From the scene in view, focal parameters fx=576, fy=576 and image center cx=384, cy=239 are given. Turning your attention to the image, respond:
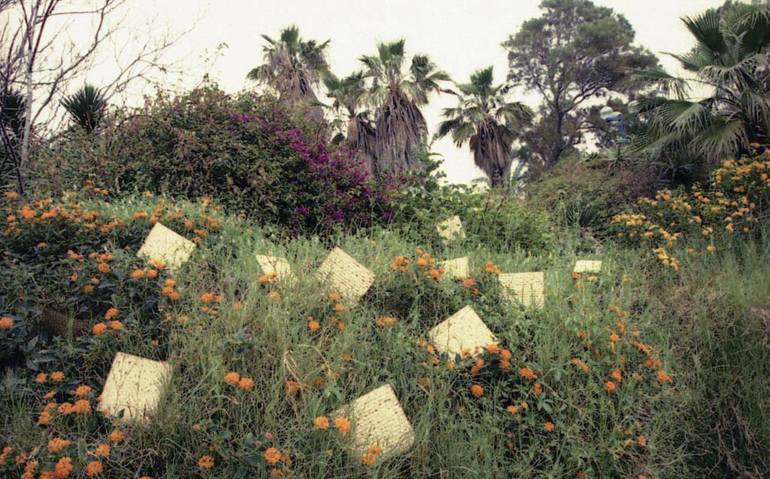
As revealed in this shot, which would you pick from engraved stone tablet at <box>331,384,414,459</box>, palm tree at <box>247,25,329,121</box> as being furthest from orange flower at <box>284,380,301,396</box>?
palm tree at <box>247,25,329,121</box>

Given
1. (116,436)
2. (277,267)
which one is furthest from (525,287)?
(116,436)

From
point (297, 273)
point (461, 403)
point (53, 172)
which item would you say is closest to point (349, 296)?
point (297, 273)

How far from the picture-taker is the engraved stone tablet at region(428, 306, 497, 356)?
2828 mm

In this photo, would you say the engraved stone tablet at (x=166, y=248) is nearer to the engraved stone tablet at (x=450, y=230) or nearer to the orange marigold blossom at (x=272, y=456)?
the orange marigold blossom at (x=272, y=456)

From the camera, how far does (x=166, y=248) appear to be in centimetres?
329

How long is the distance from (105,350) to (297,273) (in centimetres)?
103

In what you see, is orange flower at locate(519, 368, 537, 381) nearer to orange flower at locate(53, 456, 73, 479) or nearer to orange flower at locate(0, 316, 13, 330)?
orange flower at locate(53, 456, 73, 479)

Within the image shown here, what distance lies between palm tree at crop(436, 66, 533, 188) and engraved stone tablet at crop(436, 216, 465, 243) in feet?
46.6

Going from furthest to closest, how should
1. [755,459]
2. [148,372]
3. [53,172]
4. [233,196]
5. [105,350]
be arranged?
[53,172], [233,196], [755,459], [105,350], [148,372]

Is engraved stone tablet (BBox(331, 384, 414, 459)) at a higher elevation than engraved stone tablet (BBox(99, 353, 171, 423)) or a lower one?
lower

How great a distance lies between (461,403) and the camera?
2703 millimetres

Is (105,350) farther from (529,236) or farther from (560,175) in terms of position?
(560,175)

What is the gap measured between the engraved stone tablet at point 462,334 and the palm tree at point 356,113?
49.7 feet

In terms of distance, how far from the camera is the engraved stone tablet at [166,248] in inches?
123
